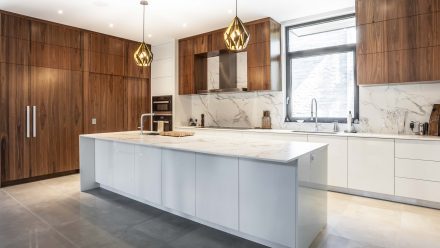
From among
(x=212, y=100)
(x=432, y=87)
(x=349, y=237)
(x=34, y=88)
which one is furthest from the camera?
(x=212, y=100)

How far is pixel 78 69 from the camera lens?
203 inches

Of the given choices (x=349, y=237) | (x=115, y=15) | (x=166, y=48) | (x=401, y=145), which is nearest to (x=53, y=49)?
(x=115, y=15)

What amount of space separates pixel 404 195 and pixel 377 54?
188 centimetres

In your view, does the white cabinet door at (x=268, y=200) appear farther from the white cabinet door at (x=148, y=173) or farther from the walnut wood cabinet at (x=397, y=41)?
the walnut wood cabinet at (x=397, y=41)

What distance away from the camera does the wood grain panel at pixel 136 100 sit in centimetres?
605

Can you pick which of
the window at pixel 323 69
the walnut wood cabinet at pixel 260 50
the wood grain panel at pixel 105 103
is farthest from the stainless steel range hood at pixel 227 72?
the wood grain panel at pixel 105 103

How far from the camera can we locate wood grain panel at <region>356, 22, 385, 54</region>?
364 centimetres

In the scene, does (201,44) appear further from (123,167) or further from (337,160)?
(337,160)

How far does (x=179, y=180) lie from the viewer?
284 cm

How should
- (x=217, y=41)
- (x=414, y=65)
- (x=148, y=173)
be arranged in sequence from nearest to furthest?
(x=148, y=173)
(x=414, y=65)
(x=217, y=41)

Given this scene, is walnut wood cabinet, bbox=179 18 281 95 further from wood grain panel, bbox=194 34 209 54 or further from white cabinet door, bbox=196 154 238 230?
white cabinet door, bbox=196 154 238 230

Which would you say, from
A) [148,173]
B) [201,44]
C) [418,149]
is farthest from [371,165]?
[201,44]

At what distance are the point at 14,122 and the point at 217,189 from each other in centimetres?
382

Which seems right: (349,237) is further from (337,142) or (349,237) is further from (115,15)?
(115,15)
